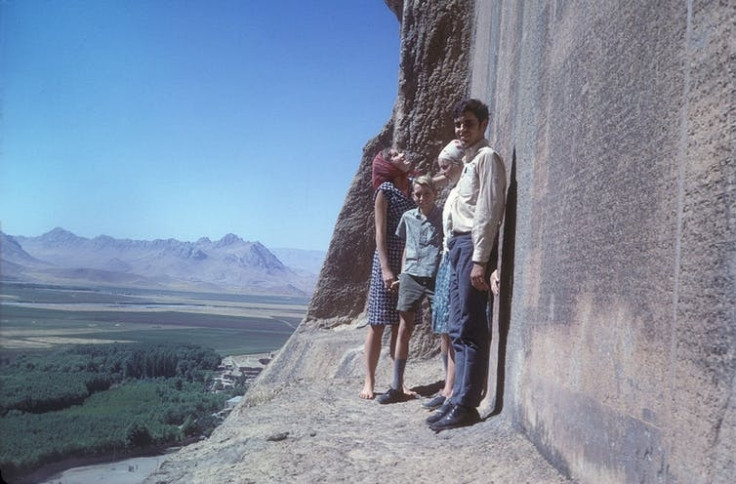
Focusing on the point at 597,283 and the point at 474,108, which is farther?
the point at 474,108

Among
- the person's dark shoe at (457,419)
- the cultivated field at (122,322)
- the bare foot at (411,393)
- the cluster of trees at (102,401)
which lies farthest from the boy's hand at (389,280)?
the cultivated field at (122,322)

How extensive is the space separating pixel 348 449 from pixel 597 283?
1.59 m

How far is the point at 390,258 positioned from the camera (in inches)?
175

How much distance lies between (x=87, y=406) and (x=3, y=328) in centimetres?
1965

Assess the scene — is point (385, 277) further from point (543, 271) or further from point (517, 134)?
point (543, 271)

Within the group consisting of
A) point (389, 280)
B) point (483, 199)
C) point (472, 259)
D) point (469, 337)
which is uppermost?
point (483, 199)

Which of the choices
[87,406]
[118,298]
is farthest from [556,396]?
[118,298]

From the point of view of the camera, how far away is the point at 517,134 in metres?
3.59

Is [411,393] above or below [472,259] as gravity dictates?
below

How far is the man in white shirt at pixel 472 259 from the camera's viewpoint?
124 inches

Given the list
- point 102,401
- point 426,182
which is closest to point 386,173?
point 426,182

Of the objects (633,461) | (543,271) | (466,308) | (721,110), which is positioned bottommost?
(633,461)

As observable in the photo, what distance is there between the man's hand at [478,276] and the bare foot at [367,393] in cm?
155

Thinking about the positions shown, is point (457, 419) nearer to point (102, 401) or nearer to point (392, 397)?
point (392, 397)
